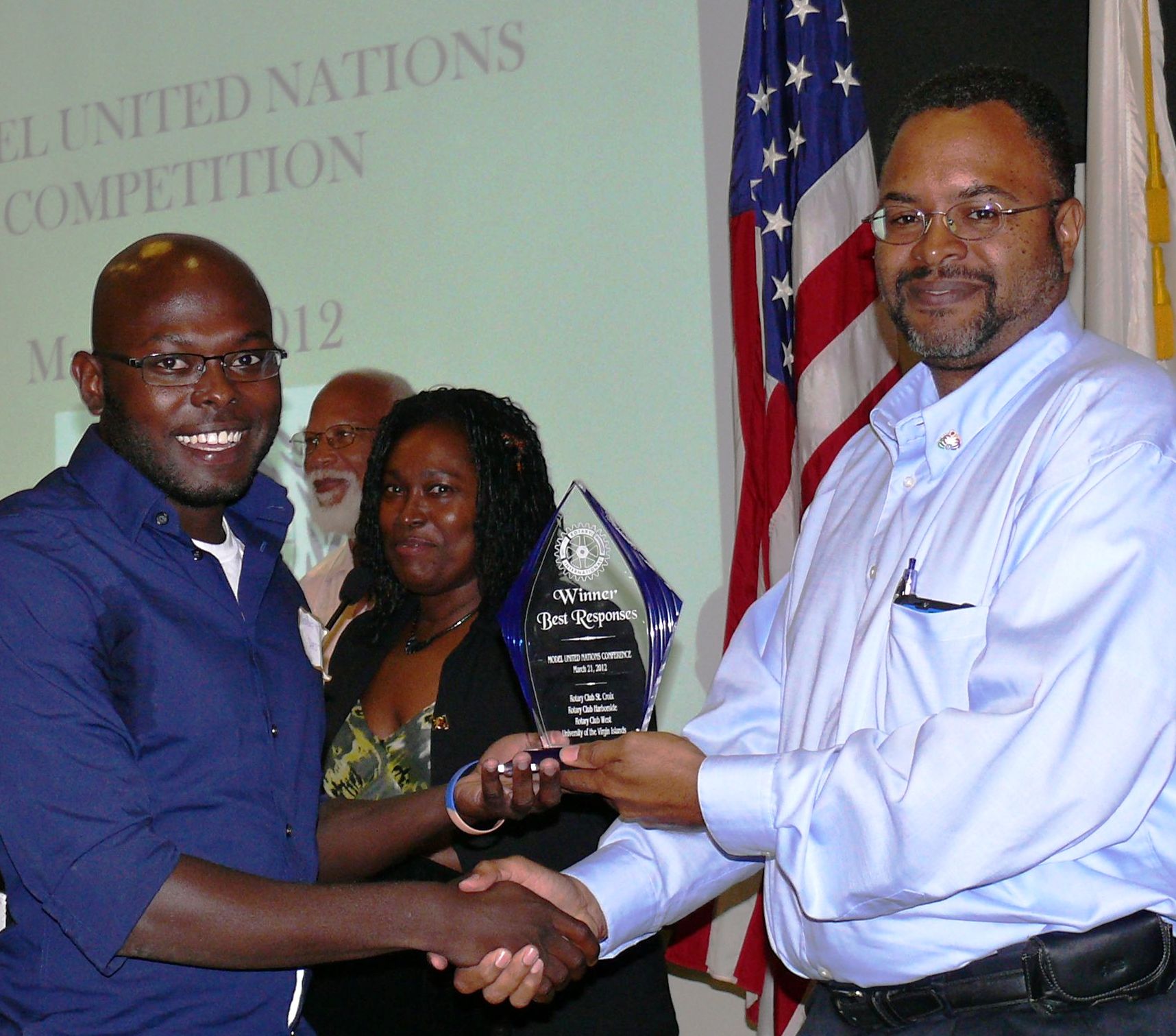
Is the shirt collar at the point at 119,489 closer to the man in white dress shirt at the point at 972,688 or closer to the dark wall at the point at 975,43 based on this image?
the man in white dress shirt at the point at 972,688

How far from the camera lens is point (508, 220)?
468 centimetres

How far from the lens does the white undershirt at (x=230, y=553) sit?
8.32 feet

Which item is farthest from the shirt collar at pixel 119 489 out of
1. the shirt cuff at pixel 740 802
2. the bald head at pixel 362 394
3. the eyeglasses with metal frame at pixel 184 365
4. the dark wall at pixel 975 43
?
the dark wall at pixel 975 43

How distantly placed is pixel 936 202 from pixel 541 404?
7.80ft

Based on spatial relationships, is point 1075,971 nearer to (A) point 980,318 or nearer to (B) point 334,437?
(A) point 980,318

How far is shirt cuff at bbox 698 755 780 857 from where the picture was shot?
7.00 ft

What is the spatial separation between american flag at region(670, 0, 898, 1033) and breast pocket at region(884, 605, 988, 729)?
1.99 meters

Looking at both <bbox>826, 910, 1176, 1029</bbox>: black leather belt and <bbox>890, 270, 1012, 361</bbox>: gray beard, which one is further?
<bbox>890, 270, 1012, 361</bbox>: gray beard

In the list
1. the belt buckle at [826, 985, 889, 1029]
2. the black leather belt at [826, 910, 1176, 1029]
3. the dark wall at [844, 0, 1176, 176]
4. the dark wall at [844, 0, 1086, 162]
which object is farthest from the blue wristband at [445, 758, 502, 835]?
the dark wall at [844, 0, 1086, 162]

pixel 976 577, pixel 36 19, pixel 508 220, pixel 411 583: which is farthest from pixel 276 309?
pixel 976 577

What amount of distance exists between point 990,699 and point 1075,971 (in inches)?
15.2

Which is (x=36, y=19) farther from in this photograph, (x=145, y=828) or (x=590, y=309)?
(x=145, y=828)

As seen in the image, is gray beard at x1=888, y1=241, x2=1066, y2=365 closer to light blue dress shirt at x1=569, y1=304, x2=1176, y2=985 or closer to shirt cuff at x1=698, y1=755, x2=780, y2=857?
light blue dress shirt at x1=569, y1=304, x2=1176, y2=985

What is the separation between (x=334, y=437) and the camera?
469 cm
